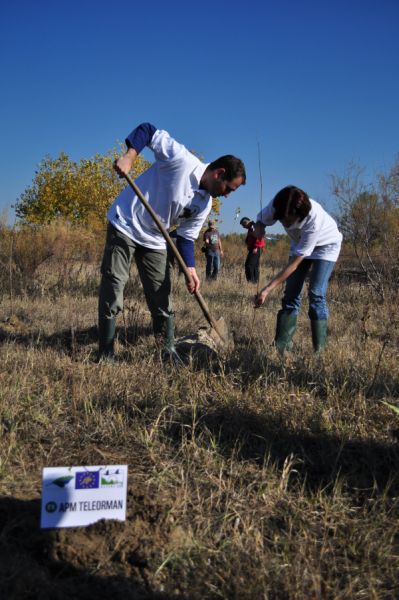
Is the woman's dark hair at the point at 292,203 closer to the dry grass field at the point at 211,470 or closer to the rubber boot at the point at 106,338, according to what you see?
the dry grass field at the point at 211,470

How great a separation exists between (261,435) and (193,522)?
83 cm

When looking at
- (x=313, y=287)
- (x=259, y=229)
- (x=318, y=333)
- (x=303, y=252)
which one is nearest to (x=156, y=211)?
(x=259, y=229)

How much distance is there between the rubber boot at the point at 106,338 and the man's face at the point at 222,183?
1.29m

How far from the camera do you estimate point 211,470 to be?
235 centimetres

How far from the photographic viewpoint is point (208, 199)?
3.82 metres

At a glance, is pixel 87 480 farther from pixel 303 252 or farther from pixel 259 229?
pixel 259 229

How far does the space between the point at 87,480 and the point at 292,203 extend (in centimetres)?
274

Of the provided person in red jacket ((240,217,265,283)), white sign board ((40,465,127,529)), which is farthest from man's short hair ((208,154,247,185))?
person in red jacket ((240,217,265,283))

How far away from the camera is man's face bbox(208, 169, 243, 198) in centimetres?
359

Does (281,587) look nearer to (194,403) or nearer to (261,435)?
(261,435)

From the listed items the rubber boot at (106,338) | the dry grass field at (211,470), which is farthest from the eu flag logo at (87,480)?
the rubber boot at (106,338)

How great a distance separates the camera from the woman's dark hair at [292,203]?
3.78 m

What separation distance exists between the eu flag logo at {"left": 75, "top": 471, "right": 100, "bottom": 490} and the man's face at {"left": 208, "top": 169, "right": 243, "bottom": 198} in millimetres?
2436

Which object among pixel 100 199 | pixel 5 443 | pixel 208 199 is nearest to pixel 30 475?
pixel 5 443
